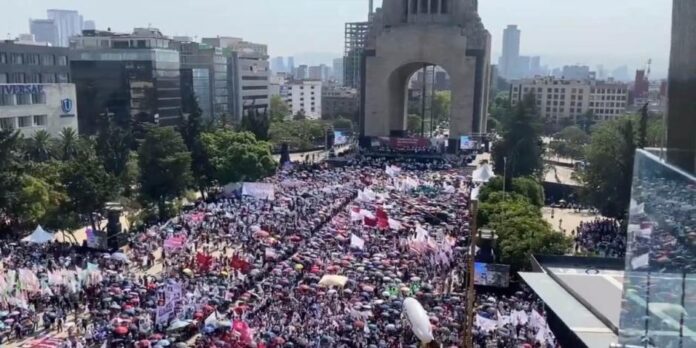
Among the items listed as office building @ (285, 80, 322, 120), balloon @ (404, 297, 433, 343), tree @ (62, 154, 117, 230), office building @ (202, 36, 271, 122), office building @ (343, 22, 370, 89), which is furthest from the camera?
office building @ (343, 22, 370, 89)

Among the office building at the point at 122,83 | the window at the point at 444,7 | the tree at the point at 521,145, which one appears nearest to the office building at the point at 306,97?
the office building at the point at 122,83

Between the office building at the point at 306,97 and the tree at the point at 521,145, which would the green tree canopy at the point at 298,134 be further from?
the office building at the point at 306,97

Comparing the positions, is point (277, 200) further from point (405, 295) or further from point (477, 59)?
point (477, 59)

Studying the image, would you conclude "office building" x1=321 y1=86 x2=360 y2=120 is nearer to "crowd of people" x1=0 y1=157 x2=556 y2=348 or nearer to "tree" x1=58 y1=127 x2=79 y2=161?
"tree" x1=58 y1=127 x2=79 y2=161

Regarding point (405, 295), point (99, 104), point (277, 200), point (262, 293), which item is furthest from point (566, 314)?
point (99, 104)

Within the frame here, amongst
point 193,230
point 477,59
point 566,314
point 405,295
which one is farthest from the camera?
point 477,59

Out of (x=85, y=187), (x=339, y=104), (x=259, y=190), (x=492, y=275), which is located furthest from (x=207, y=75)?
(x=492, y=275)

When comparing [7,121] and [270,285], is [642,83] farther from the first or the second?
[7,121]

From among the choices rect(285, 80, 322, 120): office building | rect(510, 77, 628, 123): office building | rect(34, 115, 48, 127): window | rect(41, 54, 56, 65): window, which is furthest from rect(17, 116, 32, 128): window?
rect(285, 80, 322, 120): office building
